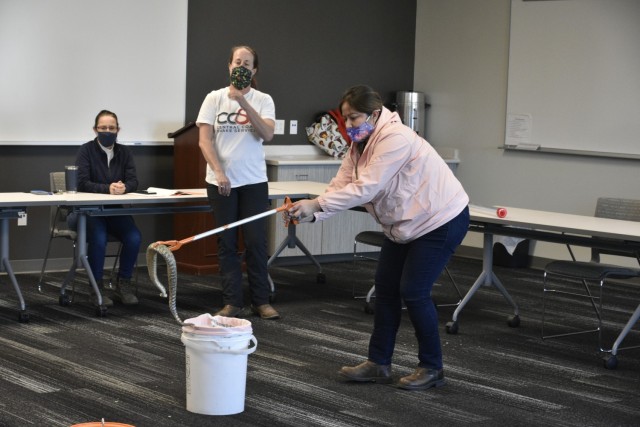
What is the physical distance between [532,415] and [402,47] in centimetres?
532

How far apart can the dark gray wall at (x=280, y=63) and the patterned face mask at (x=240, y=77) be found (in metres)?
2.09

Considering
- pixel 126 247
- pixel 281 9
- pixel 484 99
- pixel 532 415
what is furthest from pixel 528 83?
pixel 532 415

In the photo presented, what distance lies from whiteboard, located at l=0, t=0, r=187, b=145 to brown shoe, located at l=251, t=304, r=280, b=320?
6.94 ft

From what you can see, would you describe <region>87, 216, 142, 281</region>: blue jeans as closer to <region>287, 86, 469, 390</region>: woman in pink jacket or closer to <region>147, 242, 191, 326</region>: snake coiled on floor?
<region>147, 242, 191, 326</region>: snake coiled on floor

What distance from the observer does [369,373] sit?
4.43 meters

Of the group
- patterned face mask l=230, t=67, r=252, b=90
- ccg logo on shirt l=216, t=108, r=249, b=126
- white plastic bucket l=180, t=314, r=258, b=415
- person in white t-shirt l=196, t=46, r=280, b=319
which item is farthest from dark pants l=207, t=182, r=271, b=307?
white plastic bucket l=180, t=314, r=258, b=415

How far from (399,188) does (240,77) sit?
165cm

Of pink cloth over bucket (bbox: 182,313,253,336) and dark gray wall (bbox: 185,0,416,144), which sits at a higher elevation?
dark gray wall (bbox: 185,0,416,144)

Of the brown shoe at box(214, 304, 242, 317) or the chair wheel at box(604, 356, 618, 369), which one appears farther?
the brown shoe at box(214, 304, 242, 317)

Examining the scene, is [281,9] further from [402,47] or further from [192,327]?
[192,327]

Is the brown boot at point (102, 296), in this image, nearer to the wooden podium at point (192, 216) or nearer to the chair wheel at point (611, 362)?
the wooden podium at point (192, 216)

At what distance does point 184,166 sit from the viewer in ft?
24.3

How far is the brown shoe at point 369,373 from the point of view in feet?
14.5

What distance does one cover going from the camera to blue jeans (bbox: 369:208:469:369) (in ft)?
13.7
